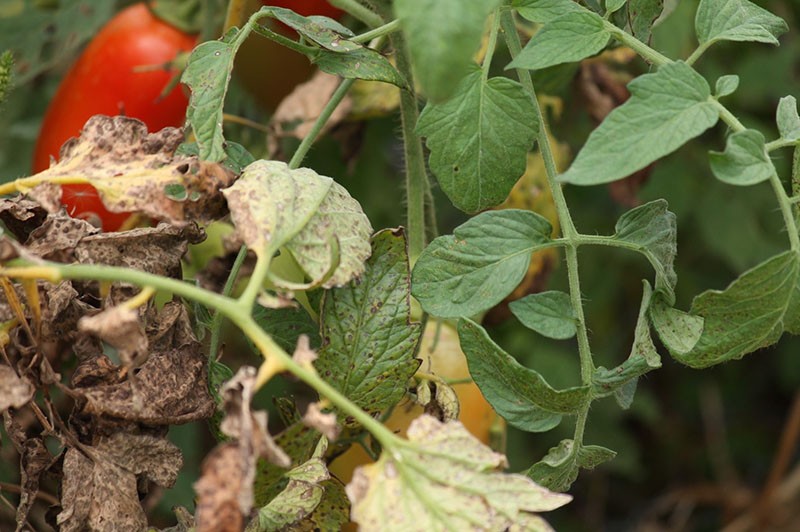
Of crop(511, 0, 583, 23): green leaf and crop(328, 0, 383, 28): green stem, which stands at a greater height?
crop(511, 0, 583, 23): green leaf

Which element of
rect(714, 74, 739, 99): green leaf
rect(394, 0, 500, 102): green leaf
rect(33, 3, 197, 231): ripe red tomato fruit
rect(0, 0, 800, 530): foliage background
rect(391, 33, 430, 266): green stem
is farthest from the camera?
rect(0, 0, 800, 530): foliage background

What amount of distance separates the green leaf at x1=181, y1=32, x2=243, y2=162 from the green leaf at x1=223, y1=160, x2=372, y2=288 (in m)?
0.03

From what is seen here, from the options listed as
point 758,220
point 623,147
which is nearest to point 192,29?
point 623,147

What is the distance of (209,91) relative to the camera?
1.64 ft

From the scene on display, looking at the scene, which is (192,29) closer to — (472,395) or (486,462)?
(472,395)

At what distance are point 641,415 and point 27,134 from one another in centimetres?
98

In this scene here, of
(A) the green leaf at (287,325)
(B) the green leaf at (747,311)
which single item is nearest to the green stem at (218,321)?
(A) the green leaf at (287,325)

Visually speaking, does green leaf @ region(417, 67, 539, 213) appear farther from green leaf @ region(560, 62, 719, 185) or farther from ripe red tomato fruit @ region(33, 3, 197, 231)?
ripe red tomato fruit @ region(33, 3, 197, 231)

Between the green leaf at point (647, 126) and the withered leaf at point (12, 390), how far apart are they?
9.7 inches

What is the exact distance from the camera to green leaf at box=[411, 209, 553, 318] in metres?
0.49

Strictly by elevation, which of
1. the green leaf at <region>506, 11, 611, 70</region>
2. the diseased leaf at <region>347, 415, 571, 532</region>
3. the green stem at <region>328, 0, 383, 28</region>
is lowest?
the diseased leaf at <region>347, 415, 571, 532</region>

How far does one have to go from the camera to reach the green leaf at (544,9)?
1.64ft

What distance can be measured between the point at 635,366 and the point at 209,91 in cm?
25

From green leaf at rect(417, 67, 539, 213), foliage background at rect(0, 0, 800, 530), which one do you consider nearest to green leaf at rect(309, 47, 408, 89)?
green leaf at rect(417, 67, 539, 213)
